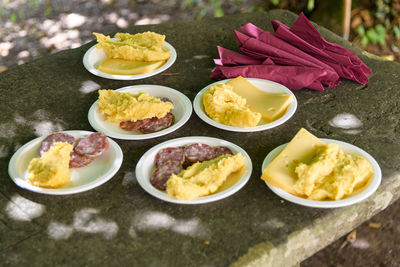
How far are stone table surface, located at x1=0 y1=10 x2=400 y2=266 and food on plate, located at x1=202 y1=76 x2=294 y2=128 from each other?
8 cm

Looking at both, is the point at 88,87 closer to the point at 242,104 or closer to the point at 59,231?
the point at 242,104

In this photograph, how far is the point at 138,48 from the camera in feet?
8.77

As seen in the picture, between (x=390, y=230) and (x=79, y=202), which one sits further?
(x=390, y=230)

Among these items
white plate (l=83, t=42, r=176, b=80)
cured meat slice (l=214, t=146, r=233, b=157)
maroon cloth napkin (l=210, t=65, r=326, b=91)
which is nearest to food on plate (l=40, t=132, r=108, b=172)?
cured meat slice (l=214, t=146, r=233, b=157)

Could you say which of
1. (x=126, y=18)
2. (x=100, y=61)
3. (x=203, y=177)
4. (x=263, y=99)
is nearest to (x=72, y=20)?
(x=126, y=18)

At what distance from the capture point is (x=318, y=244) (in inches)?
69.6

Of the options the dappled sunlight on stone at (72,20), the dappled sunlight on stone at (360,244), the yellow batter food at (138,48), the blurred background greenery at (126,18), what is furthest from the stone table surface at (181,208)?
the dappled sunlight on stone at (72,20)

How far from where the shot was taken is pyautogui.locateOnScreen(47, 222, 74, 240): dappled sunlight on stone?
1.67m

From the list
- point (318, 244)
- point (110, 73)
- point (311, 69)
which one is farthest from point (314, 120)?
point (110, 73)

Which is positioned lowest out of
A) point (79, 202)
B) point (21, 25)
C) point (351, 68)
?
point (21, 25)

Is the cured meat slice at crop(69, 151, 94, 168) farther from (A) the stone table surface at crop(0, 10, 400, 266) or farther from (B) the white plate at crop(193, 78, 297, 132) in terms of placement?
(B) the white plate at crop(193, 78, 297, 132)

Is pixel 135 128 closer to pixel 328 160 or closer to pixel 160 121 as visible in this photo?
pixel 160 121

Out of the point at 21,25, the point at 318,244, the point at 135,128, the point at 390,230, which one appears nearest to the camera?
the point at 318,244

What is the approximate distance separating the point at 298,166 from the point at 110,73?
1325 mm
